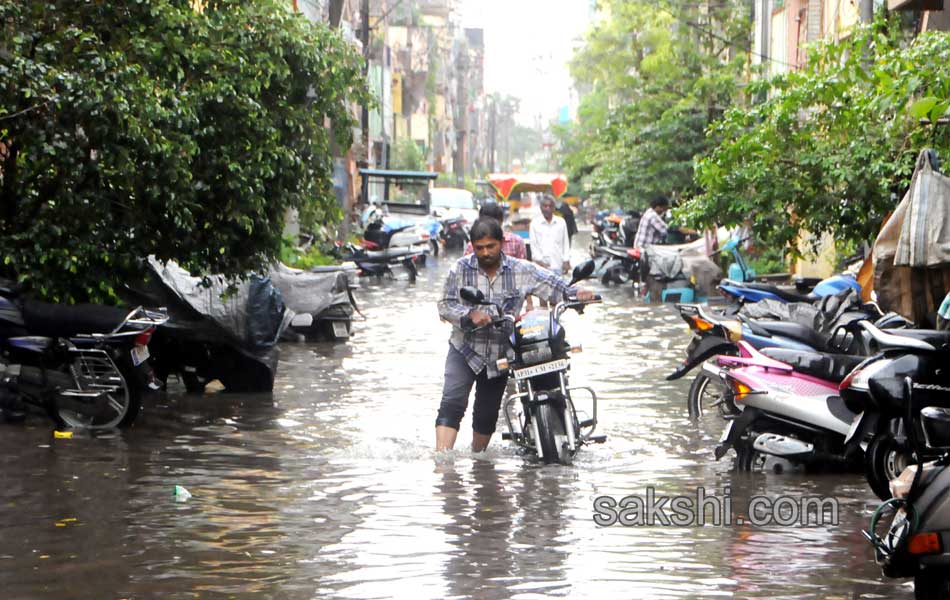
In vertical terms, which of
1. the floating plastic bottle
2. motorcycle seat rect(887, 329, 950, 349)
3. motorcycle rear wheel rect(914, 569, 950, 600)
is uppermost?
motorcycle seat rect(887, 329, 950, 349)

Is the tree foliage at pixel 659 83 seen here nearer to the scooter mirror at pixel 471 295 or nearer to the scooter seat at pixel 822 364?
the scooter seat at pixel 822 364

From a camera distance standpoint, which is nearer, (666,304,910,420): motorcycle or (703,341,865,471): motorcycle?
(703,341,865,471): motorcycle

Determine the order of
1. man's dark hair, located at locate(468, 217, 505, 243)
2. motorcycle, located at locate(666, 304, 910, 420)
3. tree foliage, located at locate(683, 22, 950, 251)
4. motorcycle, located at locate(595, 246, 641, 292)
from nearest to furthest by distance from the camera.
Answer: man's dark hair, located at locate(468, 217, 505, 243)
motorcycle, located at locate(666, 304, 910, 420)
tree foliage, located at locate(683, 22, 950, 251)
motorcycle, located at locate(595, 246, 641, 292)

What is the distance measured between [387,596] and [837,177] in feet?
30.1

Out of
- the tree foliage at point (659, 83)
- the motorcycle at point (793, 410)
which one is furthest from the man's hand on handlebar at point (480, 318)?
the tree foliage at point (659, 83)

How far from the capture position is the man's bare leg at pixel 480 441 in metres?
10.1

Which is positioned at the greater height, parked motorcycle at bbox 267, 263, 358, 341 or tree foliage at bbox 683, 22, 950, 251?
tree foliage at bbox 683, 22, 950, 251

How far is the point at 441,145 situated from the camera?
109875mm

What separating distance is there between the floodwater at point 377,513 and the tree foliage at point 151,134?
53.4 inches

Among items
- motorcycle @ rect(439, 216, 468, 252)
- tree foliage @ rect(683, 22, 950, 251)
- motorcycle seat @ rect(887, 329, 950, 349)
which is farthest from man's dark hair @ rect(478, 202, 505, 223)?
motorcycle @ rect(439, 216, 468, 252)

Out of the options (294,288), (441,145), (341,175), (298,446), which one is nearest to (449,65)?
(441,145)

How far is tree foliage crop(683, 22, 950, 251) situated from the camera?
14070 millimetres

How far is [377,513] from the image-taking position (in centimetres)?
826

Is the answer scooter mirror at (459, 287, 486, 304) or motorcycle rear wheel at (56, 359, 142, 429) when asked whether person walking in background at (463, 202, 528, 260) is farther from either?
scooter mirror at (459, 287, 486, 304)
